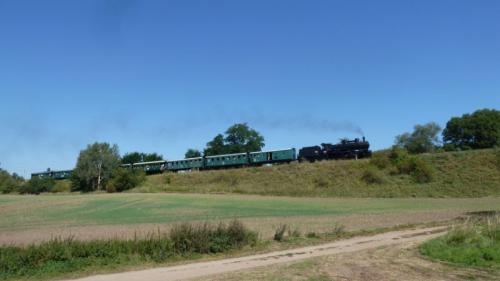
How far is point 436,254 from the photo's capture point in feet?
46.1

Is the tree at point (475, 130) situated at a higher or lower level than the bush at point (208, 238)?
higher

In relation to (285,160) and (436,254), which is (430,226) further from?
(285,160)

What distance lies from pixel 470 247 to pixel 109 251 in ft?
34.3

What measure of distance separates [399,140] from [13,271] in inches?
4725

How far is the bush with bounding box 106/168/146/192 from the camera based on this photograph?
8212 centimetres

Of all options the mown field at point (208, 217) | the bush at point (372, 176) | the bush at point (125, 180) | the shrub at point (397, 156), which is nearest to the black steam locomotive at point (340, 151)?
the shrub at point (397, 156)

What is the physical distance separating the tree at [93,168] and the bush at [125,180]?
1063cm

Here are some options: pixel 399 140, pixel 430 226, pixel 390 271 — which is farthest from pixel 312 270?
pixel 399 140

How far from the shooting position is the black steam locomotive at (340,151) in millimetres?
66312

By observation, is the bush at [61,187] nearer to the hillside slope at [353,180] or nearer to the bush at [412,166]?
the hillside slope at [353,180]

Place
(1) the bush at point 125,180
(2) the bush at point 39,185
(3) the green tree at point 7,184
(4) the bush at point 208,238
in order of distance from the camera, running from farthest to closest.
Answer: (3) the green tree at point 7,184, (2) the bush at point 39,185, (1) the bush at point 125,180, (4) the bush at point 208,238

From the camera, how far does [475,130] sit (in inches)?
4109

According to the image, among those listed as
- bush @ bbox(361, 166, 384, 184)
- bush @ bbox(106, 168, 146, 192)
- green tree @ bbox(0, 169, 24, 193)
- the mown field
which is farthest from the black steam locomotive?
green tree @ bbox(0, 169, 24, 193)

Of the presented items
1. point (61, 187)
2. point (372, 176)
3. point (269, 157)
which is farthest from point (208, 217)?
point (61, 187)
